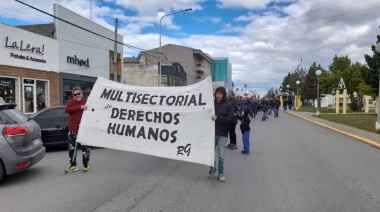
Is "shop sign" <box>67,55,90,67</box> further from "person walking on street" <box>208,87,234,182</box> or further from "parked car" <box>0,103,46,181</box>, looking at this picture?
"person walking on street" <box>208,87,234,182</box>

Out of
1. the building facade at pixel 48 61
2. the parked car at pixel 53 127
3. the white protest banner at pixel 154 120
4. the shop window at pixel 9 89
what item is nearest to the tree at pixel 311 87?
the building facade at pixel 48 61

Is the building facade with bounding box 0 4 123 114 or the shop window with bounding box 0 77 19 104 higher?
the building facade with bounding box 0 4 123 114

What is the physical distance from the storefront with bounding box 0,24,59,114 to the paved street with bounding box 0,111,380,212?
438 inches

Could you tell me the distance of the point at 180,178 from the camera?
6.83 metres

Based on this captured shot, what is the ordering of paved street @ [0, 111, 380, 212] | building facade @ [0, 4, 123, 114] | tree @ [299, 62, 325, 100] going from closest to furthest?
paved street @ [0, 111, 380, 212] < building facade @ [0, 4, 123, 114] < tree @ [299, 62, 325, 100]

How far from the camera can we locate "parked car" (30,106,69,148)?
9.97 m

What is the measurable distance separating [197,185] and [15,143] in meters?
3.46

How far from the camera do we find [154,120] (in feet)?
23.1

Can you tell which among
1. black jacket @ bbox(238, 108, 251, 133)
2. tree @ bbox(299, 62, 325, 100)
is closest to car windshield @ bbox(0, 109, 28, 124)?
black jacket @ bbox(238, 108, 251, 133)

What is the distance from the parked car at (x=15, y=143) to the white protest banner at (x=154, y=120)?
97 cm

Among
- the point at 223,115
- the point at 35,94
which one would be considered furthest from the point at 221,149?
the point at 35,94

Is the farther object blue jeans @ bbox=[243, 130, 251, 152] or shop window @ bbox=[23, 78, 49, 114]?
shop window @ bbox=[23, 78, 49, 114]

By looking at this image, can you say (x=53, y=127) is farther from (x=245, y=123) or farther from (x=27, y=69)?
(x=27, y=69)

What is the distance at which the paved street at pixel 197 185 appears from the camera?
5.14 meters
